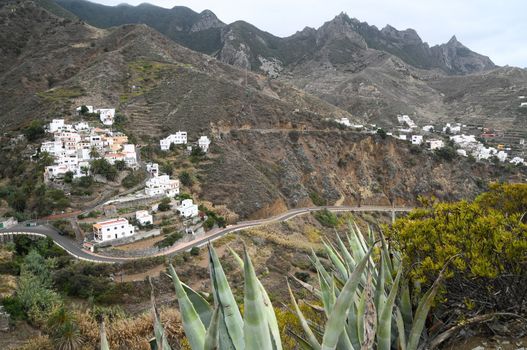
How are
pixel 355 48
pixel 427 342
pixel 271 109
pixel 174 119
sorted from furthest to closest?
pixel 355 48 → pixel 271 109 → pixel 174 119 → pixel 427 342

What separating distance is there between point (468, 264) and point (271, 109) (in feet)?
144

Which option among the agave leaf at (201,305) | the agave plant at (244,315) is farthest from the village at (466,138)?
the agave plant at (244,315)

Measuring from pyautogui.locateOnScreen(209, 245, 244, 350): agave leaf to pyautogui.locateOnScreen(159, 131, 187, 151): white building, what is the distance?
35.9 m

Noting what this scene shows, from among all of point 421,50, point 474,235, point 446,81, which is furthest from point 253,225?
point 421,50

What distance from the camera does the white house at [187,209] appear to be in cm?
2553

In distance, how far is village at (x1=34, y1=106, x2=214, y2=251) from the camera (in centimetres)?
2213

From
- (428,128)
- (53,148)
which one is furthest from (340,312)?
(428,128)

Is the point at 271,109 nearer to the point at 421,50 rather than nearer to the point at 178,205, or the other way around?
the point at 178,205

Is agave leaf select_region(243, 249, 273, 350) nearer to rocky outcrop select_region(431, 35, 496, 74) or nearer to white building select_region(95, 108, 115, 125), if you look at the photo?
white building select_region(95, 108, 115, 125)

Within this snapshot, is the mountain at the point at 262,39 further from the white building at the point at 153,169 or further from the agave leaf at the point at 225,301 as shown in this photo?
the agave leaf at the point at 225,301

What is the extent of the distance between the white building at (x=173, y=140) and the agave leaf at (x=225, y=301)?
35905mm

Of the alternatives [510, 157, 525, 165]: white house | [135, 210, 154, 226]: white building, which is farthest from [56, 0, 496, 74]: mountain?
[135, 210, 154, 226]: white building

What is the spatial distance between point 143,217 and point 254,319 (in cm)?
2307

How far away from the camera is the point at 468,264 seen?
3578 millimetres
